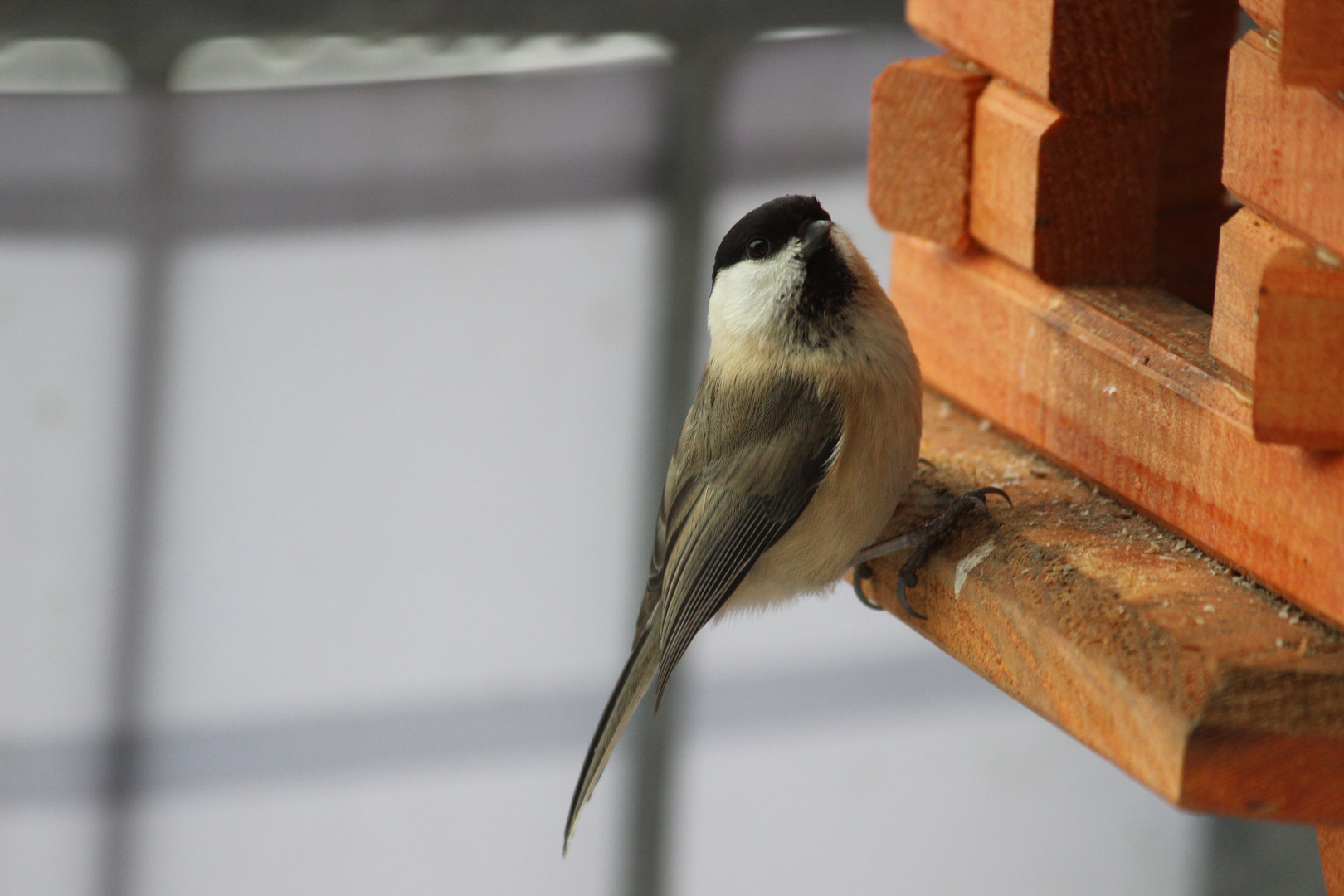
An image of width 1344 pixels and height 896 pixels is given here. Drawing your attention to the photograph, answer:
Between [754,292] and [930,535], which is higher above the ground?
[754,292]

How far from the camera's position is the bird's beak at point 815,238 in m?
1.21

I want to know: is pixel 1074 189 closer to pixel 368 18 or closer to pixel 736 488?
pixel 736 488

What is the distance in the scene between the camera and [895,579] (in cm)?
119

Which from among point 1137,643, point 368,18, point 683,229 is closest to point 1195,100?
point 1137,643

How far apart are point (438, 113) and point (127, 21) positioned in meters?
0.43

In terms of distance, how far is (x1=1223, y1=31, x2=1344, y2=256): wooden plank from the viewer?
2.69 ft

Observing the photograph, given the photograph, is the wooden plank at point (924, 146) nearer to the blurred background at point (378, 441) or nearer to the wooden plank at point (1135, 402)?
the wooden plank at point (1135, 402)

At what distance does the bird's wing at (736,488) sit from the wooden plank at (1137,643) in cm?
10

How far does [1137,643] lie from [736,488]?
47 centimetres

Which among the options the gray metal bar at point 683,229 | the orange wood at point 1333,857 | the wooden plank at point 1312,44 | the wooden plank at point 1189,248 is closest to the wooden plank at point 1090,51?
the wooden plank at point 1189,248

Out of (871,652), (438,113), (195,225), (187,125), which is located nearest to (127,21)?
(187,125)

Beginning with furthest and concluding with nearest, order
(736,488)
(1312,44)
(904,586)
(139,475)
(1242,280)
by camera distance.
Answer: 1. (139,475)
2. (736,488)
3. (904,586)
4. (1242,280)
5. (1312,44)

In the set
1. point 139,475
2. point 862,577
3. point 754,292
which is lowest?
point 139,475

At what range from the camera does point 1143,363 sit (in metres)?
1.05
